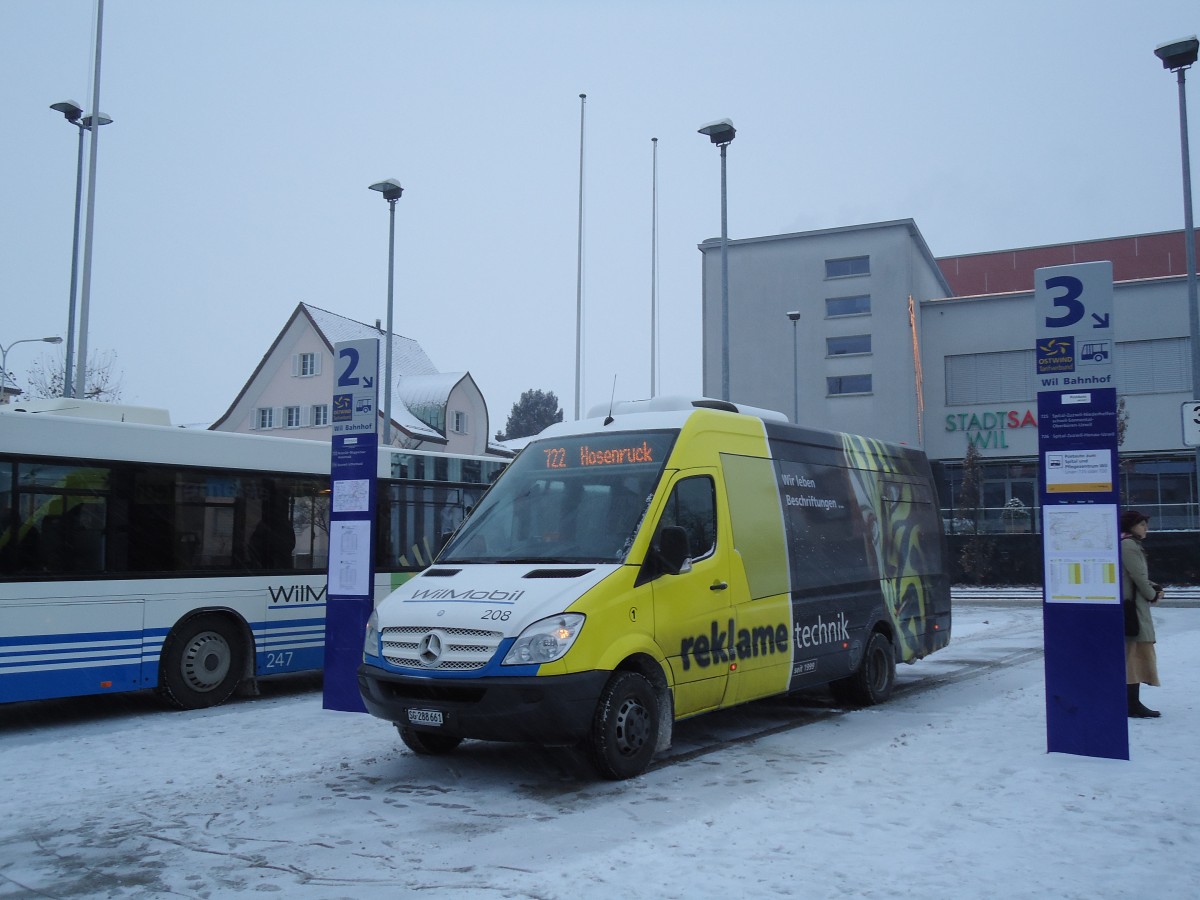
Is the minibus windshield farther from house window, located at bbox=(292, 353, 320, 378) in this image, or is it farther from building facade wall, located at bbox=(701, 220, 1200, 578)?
house window, located at bbox=(292, 353, 320, 378)

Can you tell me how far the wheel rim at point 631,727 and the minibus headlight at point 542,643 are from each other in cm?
70

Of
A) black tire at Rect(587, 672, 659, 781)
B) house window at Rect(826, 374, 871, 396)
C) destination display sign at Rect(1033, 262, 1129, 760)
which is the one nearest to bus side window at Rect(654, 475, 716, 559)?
black tire at Rect(587, 672, 659, 781)

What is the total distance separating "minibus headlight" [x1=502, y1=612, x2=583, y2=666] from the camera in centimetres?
715

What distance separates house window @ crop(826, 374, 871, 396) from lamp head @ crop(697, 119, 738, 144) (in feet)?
100

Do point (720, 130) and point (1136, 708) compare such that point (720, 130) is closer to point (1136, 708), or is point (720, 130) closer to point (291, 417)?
point (1136, 708)

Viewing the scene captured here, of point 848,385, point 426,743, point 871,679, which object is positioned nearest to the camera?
point 426,743

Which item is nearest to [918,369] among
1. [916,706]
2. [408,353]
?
[408,353]

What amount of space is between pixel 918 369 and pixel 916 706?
40.3 metres

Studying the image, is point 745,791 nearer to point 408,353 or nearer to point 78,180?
point 78,180

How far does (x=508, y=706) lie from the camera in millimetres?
7109

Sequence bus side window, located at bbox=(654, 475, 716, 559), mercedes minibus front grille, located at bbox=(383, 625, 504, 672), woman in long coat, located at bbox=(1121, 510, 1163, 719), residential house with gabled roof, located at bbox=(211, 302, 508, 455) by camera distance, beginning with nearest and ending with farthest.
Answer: mercedes minibus front grille, located at bbox=(383, 625, 504, 672) < bus side window, located at bbox=(654, 475, 716, 559) < woman in long coat, located at bbox=(1121, 510, 1163, 719) < residential house with gabled roof, located at bbox=(211, 302, 508, 455)

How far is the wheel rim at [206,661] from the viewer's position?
11.2 m

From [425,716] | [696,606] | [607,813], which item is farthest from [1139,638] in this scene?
[425,716]

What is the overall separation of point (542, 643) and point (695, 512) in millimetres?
1986
